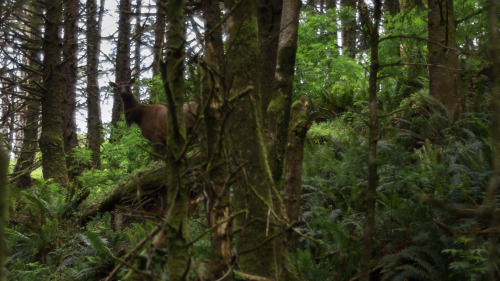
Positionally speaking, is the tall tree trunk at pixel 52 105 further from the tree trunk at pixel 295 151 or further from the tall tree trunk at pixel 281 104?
the tall tree trunk at pixel 281 104

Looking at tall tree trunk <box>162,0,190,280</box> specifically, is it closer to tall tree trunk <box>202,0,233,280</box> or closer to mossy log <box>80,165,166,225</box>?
tall tree trunk <box>202,0,233,280</box>

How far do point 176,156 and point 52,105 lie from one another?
34.5 ft

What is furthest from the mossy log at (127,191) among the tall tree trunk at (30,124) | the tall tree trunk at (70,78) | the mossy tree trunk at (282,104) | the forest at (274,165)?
the tall tree trunk at (70,78)

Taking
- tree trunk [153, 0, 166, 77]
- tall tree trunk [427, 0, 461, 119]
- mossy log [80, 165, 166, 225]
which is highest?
tall tree trunk [427, 0, 461, 119]

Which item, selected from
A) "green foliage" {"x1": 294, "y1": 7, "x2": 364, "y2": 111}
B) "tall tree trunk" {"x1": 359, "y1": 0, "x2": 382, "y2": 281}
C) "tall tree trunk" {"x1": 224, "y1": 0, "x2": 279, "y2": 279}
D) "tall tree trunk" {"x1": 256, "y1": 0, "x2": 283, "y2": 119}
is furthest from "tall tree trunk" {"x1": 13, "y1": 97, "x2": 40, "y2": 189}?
"tall tree trunk" {"x1": 359, "y1": 0, "x2": 382, "y2": 281}

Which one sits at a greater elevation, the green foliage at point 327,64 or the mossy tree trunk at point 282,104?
the green foliage at point 327,64

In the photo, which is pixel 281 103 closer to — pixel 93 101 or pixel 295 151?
pixel 295 151

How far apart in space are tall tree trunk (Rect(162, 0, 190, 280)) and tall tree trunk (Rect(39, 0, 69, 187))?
10175 mm

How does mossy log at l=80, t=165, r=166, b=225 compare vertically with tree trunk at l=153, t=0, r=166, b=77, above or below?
below

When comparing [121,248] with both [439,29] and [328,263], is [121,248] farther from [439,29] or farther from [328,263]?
[439,29]

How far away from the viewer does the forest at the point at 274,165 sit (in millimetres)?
2619

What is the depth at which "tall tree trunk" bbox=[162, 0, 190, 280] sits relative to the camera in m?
2.46

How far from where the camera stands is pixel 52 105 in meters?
11.7

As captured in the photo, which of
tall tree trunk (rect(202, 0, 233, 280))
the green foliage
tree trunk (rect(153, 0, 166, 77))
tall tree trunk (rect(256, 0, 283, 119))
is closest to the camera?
tree trunk (rect(153, 0, 166, 77))
